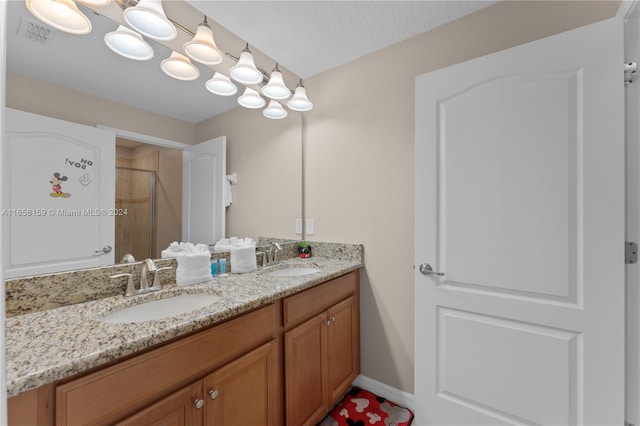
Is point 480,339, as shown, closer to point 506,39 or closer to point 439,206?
point 439,206

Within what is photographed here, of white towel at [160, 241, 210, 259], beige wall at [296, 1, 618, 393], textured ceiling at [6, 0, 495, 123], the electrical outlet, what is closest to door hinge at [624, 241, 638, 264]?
beige wall at [296, 1, 618, 393]

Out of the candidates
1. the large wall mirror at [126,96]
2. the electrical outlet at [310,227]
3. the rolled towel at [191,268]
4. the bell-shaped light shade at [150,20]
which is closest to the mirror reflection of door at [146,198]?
the large wall mirror at [126,96]

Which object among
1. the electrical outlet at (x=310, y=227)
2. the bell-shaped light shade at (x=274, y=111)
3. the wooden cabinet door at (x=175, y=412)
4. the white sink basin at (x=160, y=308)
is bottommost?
the wooden cabinet door at (x=175, y=412)

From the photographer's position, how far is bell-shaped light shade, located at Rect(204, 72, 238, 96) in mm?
1577

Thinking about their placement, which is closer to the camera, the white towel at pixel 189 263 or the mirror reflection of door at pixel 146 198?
the mirror reflection of door at pixel 146 198

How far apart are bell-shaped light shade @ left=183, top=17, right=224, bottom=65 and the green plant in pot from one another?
4.31ft

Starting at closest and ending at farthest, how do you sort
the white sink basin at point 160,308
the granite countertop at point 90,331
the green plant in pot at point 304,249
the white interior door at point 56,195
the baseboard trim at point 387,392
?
the granite countertop at point 90,331 → the white interior door at point 56,195 → the white sink basin at point 160,308 → the baseboard trim at point 387,392 → the green plant in pot at point 304,249

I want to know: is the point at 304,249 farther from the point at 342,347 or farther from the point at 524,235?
the point at 524,235

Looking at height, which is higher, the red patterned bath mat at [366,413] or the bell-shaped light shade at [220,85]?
the bell-shaped light shade at [220,85]

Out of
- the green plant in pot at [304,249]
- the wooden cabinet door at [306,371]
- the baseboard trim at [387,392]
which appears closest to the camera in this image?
the wooden cabinet door at [306,371]

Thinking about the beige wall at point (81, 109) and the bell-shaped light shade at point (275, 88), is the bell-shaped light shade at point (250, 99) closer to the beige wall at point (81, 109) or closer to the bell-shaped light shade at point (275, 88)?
the bell-shaped light shade at point (275, 88)

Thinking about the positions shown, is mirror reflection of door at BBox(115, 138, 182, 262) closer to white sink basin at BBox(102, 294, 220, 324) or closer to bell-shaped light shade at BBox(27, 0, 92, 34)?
white sink basin at BBox(102, 294, 220, 324)

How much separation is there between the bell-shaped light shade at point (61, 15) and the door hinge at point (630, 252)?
2352 mm

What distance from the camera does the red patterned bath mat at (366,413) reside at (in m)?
1.59
